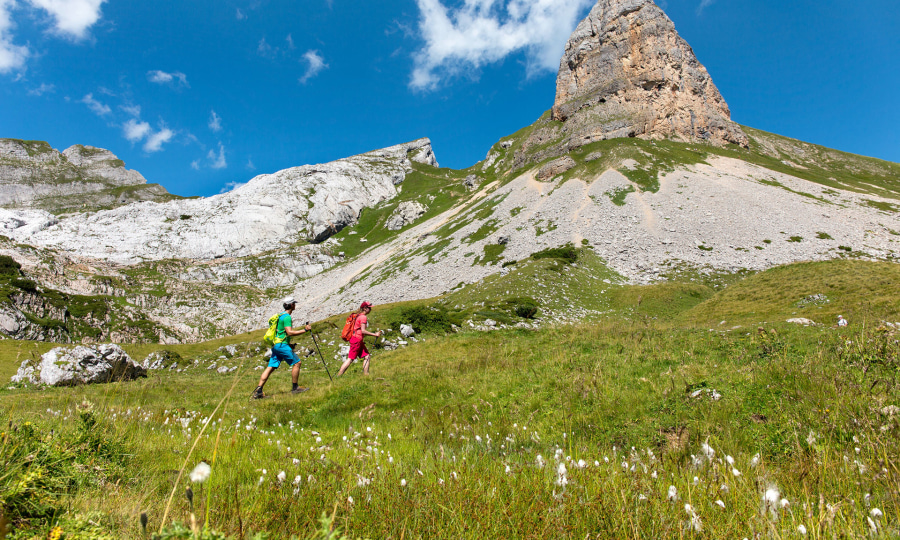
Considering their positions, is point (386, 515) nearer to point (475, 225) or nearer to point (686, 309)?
point (686, 309)

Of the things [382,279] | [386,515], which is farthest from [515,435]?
[382,279]

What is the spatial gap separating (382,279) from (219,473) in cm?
5838

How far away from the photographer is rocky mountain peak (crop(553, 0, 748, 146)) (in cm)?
9144

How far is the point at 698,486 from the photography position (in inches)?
126

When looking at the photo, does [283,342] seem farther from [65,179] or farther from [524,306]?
[65,179]

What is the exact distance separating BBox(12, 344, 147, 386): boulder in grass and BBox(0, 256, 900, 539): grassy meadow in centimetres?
610

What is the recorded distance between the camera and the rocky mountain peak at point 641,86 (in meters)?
91.4

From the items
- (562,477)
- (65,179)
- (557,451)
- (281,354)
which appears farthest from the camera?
(65,179)

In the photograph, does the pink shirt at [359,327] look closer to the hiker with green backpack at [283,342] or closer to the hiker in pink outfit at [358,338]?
the hiker in pink outfit at [358,338]

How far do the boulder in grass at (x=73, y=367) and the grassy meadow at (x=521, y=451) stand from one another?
610cm

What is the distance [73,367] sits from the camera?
16250mm

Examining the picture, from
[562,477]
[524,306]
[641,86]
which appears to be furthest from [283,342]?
[641,86]

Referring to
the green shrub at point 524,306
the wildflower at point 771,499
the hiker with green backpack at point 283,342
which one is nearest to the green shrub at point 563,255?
the green shrub at point 524,306

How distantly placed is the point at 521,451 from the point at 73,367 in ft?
68.0
